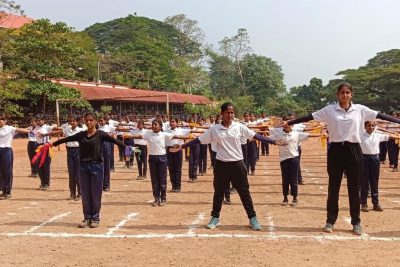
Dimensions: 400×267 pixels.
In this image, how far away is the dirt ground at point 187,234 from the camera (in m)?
5.95

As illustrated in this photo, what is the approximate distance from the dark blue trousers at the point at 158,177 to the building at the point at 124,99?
22.9 m

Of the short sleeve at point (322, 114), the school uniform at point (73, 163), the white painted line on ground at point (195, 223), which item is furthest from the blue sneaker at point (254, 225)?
the school uniform at point (73, 163)

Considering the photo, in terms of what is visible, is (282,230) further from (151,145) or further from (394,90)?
(394,90)

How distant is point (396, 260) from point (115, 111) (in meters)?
34.1

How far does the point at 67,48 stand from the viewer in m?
32.3

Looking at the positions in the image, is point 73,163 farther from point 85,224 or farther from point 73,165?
point 85,224

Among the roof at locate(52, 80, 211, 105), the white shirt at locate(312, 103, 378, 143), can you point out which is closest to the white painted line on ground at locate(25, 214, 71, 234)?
the white shirt at locate(312, 103, 378, 143)

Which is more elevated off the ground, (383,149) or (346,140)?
(346,140)

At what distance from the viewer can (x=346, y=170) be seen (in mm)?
7031

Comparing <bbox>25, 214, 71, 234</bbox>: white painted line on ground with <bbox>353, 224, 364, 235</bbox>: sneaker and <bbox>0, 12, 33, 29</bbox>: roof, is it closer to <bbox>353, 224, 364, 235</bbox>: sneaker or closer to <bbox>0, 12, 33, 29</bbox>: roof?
<bbox>353, 224, 364, 235</bbox>: sneaker

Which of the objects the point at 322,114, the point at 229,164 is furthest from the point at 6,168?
the point at 322,114

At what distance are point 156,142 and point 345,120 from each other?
446 centimetres

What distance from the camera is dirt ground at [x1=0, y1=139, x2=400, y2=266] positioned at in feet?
19.5

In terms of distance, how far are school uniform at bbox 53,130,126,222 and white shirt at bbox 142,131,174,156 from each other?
2.18 meters
